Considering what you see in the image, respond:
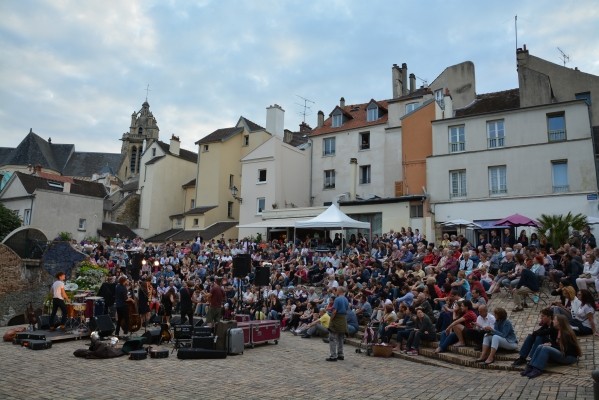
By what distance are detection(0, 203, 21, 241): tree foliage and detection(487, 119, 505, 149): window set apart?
32.4 meters

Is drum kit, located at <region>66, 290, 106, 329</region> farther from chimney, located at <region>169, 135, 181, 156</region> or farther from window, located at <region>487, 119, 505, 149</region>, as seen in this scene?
chimney, located at <region>169, 135, 181, 156</region>

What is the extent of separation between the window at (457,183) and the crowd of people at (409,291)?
6405 millimetres

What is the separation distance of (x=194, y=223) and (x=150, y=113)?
59.7 m

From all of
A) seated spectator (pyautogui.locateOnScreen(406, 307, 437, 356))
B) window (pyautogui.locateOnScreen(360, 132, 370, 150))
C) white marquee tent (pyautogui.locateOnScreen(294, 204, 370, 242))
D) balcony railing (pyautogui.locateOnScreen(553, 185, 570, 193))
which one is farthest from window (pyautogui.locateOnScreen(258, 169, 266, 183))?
seated spectator (pyautogui.locateOnScreen(406, 307, 437, 356))

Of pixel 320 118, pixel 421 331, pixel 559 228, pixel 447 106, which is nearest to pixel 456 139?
pixel 447 106

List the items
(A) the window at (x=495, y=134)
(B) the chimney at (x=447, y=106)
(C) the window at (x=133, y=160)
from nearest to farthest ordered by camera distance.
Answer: (A) the window at (x=495, y=134)
(B) the chimney at (x=447, y=106)
(C) the window at (x=133, y=160)

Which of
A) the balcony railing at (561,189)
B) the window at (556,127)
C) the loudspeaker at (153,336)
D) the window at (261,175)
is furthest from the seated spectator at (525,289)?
the window at (261,175)

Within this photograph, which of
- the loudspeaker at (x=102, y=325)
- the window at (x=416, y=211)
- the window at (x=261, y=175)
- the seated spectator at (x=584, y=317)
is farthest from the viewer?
the window at (x=261, y=175)

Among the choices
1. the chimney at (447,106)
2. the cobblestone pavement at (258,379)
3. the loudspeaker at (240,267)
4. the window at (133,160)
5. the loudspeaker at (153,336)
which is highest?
the window at (133,160)

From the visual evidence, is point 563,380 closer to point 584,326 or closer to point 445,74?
point 584,326

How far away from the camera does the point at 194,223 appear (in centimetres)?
3972

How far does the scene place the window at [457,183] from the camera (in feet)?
89.5

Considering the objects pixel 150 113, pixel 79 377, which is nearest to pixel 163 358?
pixel 79 377

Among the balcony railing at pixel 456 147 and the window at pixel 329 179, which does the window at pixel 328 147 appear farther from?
the balcony railing at pixel 456 147
